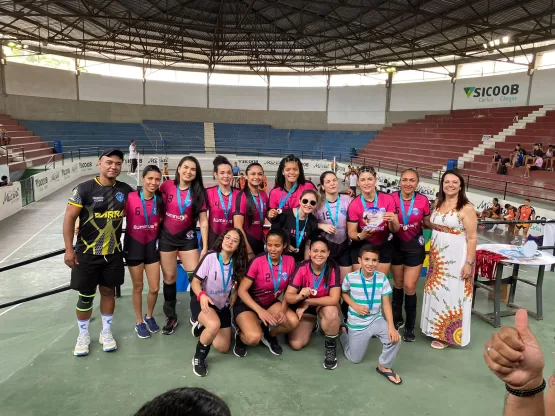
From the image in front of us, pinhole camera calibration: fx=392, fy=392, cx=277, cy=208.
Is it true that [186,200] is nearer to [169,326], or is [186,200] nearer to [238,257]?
[238,257]

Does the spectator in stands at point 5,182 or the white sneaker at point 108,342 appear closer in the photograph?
the white sneaker at point 108,342

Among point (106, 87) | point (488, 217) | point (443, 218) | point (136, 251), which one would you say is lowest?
point (488, 217)

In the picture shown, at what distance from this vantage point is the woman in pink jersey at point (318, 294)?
338 centimetres

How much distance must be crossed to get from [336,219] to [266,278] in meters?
0.95

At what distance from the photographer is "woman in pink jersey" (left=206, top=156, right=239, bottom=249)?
3945 mm

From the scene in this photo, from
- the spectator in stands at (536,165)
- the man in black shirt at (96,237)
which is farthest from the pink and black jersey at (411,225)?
the spectator in stands at (536,165)

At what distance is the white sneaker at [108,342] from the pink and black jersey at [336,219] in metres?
2.19

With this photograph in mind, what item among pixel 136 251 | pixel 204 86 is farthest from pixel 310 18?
pixel 136 251

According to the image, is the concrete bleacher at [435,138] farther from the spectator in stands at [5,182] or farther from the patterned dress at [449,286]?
the patterned dress at [449,286]

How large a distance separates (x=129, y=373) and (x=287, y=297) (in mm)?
1427

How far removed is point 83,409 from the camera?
2727mm

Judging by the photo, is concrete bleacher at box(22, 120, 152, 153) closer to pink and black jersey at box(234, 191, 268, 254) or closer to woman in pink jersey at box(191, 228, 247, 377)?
pink and black jersey at box(234, 191, 268, 254)

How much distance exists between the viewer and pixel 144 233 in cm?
366

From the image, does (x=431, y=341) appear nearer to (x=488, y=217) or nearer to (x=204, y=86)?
(x=488, y=217)
